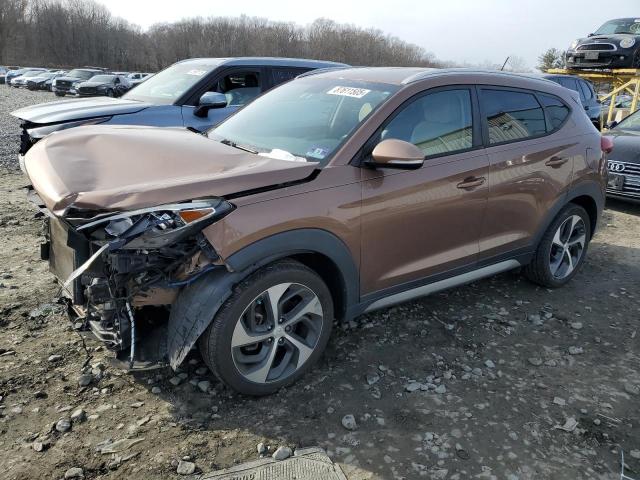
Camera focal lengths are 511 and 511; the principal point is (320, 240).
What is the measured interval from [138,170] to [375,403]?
6.04 feet

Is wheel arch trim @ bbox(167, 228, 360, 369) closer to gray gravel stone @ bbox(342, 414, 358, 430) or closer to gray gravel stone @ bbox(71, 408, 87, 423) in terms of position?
gray gravel stone @ bbox(71, 408, 87, 423)

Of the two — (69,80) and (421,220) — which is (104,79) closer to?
(69,80)

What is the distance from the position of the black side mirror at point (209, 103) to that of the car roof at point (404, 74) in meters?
1.95

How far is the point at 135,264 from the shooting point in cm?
246

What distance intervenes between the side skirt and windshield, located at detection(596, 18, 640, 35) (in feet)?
49.2

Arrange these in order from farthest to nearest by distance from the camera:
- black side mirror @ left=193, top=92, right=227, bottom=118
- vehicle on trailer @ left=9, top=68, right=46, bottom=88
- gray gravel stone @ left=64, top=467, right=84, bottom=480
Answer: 1. vehicle on trailer @ left=9, top=68, right=46, bottom=88
2. black side mirror @ left=193, top=92, right=227, bottom=118
3. gray gravel stone @ left=64, top=467, right=84, bottom=480

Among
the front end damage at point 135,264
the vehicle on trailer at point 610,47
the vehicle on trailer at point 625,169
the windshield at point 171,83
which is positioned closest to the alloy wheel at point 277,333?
the front end damage at point 135,264

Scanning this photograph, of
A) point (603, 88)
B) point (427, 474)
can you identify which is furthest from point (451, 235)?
point (603, 88)

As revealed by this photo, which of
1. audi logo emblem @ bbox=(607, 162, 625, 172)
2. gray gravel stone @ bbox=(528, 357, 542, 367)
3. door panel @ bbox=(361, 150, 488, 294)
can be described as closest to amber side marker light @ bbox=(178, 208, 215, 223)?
door panel @ bbox=(361, 150, 488, 294)

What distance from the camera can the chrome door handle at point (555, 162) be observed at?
13.3 feet

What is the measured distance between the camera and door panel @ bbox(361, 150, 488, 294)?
3.08 meters

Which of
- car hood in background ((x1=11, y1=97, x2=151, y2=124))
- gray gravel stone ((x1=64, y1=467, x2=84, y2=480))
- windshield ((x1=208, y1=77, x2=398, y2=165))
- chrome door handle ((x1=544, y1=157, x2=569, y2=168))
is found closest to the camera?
gray gravel stone ((x1=64, y1=467, x2=84, y2=480))

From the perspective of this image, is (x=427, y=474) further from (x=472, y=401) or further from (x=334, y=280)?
(x=334, y=280)

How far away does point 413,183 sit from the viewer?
10.5 ft
